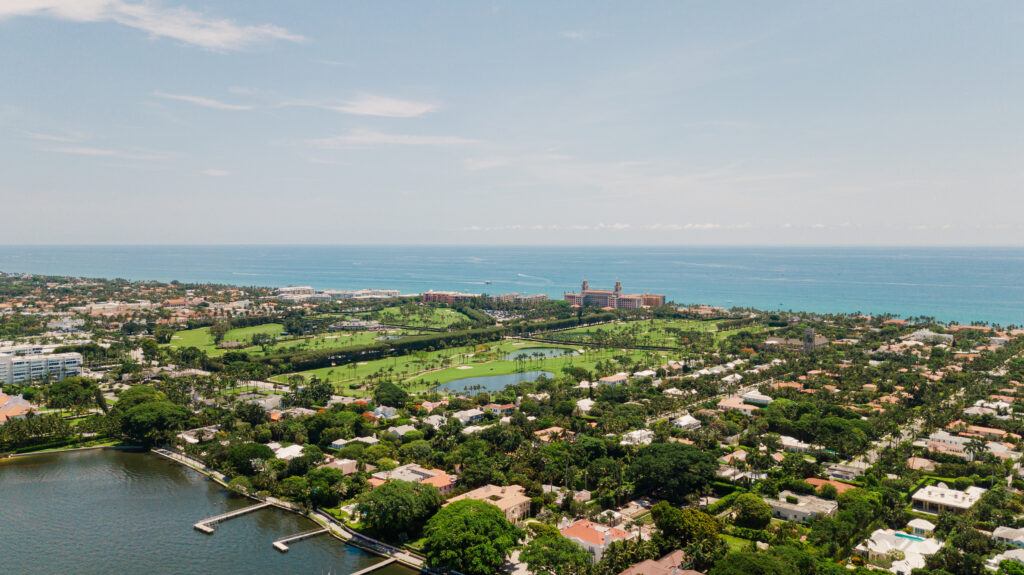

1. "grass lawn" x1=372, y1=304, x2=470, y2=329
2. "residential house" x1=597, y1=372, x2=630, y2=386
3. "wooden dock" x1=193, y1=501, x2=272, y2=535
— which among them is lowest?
"wooden dock" x1=193, y1=501, x2=272, y2=535

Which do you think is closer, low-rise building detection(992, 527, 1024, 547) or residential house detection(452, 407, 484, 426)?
low-rise building detection(992, 527, 1024, 547)

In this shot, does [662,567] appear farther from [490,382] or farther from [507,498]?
[490,382]

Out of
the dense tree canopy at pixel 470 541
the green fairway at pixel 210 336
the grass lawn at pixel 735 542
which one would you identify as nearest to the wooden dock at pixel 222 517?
the dense tree canopy at pixel 470 541

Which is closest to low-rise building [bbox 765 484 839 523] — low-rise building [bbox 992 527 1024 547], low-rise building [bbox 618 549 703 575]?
low-rise building [bbox 992 527 1024 547]

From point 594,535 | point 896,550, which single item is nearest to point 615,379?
point 594,535

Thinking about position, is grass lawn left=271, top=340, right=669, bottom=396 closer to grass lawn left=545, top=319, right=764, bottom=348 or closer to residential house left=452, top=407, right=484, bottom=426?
grass lawn left=545, top=319, right=764, bottom=348

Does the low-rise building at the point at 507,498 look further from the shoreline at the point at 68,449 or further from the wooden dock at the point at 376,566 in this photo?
the shoreline at the point at 68,449

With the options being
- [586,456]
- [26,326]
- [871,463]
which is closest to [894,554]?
[871,463]

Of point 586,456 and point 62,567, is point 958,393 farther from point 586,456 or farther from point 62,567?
point 62,567
